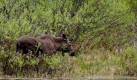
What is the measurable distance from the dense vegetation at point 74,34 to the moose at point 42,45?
0.26 m

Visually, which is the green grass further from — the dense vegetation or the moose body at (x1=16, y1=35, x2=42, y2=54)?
the moose body at (x1=16, y1=35, x2=42, y2=54)

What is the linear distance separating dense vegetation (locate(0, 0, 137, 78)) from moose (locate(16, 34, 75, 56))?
26 centimetres

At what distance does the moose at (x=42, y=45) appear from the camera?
46.0 ft

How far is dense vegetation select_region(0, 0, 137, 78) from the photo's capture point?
14.6m

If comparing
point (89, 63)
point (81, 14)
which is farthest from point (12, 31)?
point (81, 14)

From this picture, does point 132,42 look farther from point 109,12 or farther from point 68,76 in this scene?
point 68,76

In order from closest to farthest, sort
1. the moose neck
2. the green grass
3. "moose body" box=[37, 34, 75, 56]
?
1. the green grass
2. "moose body" box=[37, 34, 75, 56]
3. the moose neck

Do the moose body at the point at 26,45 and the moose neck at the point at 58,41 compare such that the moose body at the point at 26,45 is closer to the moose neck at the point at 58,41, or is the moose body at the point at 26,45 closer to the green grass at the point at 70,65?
the green grass at the point at 70,65

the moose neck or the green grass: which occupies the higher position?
the moose neck

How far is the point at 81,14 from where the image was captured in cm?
2072

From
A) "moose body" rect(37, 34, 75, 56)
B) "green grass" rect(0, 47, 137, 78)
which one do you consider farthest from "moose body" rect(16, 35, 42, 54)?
"moose body" rect(37, 34, 75, 56)

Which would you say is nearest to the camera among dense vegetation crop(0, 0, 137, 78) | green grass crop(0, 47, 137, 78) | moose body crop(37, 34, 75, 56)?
green grass crop(0, 47, 137, 78)

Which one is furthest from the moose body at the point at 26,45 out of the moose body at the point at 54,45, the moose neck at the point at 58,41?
the moose neck at the point at 58,41

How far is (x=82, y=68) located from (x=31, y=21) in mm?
2655
